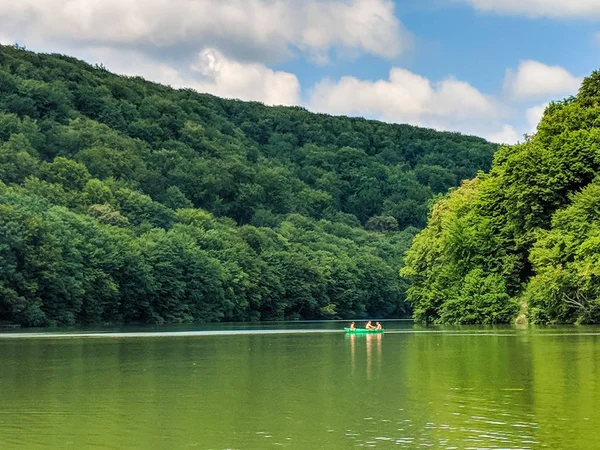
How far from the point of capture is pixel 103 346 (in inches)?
2135

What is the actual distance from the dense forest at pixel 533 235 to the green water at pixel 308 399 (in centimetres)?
2435

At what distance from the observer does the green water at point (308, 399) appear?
70.1 ft

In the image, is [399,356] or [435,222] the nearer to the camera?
[399,356]

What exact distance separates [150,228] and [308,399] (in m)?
108

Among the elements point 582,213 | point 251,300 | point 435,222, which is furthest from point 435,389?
point 251,300

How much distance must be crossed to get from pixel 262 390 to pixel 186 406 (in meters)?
3.96

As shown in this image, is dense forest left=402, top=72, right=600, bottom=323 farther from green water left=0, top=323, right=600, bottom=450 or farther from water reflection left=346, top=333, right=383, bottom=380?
green water left=0, top=323, right=600, bottom=450

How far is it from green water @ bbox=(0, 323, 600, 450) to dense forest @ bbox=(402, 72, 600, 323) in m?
24.4

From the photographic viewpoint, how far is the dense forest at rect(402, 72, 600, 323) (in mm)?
69625

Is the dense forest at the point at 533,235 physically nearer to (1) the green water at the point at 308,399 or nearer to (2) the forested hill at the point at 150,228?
(1) the green water at the point at 308,399

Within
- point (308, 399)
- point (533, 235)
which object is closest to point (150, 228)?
point (533, 235)

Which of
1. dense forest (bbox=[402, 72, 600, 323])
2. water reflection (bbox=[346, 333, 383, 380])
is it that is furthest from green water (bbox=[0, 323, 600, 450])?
dense forest (bbox=[402, 72, 600, 323])

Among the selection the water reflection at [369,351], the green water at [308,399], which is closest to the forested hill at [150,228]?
the water reflection at [369,351]

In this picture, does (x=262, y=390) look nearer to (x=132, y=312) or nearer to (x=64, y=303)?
(x=64, y=303)
